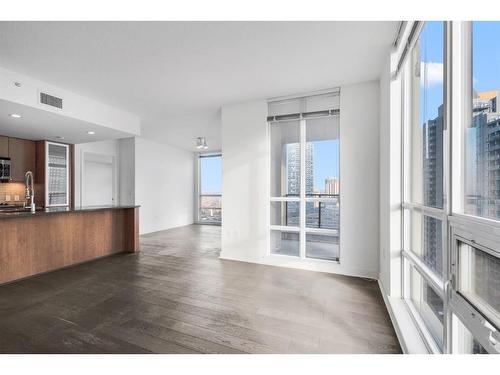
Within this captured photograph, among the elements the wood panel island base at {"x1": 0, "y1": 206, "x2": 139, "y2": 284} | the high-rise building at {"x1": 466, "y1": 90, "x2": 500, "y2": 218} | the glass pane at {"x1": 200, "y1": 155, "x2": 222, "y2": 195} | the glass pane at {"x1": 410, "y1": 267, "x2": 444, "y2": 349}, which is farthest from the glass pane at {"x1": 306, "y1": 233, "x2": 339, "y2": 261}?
the glass pane at {"x1": 200, "y1": 155, "x2": 222, "y2": 195}

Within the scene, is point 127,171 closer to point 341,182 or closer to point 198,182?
point 198,182

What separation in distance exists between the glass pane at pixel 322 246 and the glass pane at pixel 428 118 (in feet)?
5.28

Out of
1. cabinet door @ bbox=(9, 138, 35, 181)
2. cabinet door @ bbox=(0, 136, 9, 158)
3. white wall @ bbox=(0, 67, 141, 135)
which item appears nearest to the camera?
white wall @ bbox=(0, 67, 141, 135)

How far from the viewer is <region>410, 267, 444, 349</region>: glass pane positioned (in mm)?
1760

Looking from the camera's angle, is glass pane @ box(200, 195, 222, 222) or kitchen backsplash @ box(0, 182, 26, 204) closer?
kitchen backsplash @ box(0, 182, 26, 204)

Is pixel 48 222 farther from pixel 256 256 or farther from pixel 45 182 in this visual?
pixel 256 256

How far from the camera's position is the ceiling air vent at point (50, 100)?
329 centimetres

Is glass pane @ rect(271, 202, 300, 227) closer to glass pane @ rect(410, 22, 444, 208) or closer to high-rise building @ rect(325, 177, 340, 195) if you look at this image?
high-rise building @ rect(325, 177, 340, 195)

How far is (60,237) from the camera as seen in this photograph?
12.5 feet

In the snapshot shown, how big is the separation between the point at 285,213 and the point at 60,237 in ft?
12.4

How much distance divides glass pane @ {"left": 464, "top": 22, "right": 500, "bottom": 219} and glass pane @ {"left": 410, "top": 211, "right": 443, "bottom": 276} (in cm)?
55

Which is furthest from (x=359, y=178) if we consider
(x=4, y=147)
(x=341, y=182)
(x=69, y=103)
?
(x=4, y=147)

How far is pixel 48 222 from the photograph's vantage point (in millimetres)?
3668
